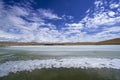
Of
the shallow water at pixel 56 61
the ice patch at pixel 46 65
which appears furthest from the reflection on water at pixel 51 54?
the ice patch at pixel 46 65

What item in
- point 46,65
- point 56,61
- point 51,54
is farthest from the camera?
point 51,54

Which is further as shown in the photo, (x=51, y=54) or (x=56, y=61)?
(x=51, y=54)

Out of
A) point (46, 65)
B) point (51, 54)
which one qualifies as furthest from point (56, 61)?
point (51, 54)

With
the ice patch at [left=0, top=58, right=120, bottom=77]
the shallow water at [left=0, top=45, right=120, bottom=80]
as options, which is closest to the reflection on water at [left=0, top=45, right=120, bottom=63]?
the shallow water at [left=0, top=45, right=120, bottom=80]

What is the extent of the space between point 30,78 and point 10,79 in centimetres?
134

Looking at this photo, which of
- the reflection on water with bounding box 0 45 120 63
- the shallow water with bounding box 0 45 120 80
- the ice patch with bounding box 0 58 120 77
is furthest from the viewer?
the reflection on water with bounding box 0 45 120 63

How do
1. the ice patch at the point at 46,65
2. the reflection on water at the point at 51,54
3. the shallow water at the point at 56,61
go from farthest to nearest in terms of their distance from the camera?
the reflection on water at the point at 51,54
the shallow water at the point at 56,61
the ice patch at the point at 46,65

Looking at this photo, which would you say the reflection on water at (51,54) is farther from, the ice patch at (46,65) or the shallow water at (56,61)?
the ice patch at (46,65)

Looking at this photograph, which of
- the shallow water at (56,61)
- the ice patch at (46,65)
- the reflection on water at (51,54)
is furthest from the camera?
the reflection on water at (51,54)

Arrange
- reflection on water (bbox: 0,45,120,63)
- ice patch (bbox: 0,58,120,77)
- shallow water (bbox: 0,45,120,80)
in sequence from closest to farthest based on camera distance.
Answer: ice patch (bbox: 0,58,120,77), shallow water (bbox: 0,45,120,80), reflection on water (bbox: 0,45,120,63)

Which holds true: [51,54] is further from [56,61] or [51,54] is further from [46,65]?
[46,65]

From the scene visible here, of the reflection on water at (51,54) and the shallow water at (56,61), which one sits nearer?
the shallow water at (56,61)

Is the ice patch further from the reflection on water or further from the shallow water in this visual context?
the reflection on water

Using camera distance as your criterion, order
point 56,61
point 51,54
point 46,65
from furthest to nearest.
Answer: point 51,54 → point 56,61 → point 46,65
